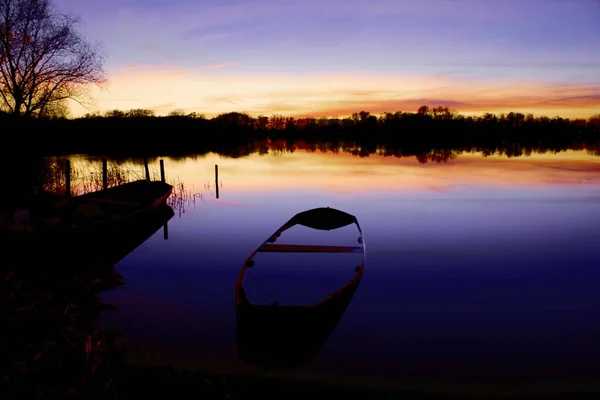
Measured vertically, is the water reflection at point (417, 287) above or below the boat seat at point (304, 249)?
below

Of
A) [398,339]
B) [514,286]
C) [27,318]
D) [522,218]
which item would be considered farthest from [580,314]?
[522,218]

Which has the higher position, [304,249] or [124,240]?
[304,249]

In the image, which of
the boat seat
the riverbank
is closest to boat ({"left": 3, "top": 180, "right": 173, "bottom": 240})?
the boat seat

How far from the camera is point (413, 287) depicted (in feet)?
37.4

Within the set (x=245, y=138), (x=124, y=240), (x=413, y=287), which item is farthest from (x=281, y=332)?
(x=245, y=138)

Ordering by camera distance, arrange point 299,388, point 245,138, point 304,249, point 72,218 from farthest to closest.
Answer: point 245,138 < point 72,218 < point 304,249 < point 299,388

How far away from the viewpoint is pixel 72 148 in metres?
59.3

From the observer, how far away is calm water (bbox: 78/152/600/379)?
7.69 metres

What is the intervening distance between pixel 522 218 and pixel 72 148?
181 ft

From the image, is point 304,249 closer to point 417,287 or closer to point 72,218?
point 417,287

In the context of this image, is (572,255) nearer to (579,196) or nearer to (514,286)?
(514,286)

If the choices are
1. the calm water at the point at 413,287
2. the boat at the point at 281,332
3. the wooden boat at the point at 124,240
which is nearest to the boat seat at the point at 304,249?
the calm water at the point at 413,287

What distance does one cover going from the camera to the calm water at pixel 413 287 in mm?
7688

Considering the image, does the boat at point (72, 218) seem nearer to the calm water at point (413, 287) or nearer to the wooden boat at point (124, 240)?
the wooden boat at point (124, 240)
